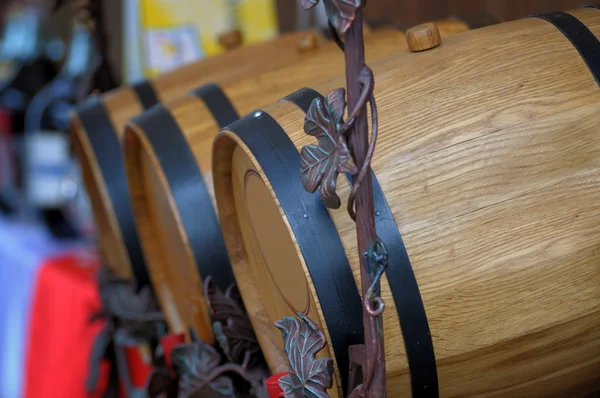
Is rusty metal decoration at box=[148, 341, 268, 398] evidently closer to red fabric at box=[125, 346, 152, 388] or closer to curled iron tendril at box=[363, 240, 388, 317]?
curled iron tendril at box=[363, 240, 388, 317]

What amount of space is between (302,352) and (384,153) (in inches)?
11.3

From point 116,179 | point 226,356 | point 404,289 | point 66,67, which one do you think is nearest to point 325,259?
point 404,289

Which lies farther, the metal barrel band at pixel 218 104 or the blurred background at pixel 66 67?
the blurred background at pixel 66 67

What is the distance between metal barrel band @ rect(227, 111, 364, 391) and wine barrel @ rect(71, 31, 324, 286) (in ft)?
2.39

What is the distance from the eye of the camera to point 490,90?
102cm

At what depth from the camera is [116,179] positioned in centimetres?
182

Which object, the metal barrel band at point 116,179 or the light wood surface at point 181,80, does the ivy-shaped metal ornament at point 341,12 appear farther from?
the metal barrel band at point 116,179

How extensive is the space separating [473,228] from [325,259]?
199 mm

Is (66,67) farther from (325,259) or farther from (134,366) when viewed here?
(325,259)

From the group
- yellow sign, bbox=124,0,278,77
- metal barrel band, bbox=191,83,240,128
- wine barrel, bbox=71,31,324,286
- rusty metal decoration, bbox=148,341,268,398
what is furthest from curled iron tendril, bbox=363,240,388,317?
yellow sign, bbox=124,0,278,77

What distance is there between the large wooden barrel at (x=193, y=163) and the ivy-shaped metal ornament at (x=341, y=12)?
2.44 ft

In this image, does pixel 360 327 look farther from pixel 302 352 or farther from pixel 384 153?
pixel 384 153

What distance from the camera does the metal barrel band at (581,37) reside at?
1053mm

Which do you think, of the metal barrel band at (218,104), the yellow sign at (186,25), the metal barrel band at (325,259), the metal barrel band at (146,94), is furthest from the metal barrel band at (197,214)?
the yellow sign at (186,25)
